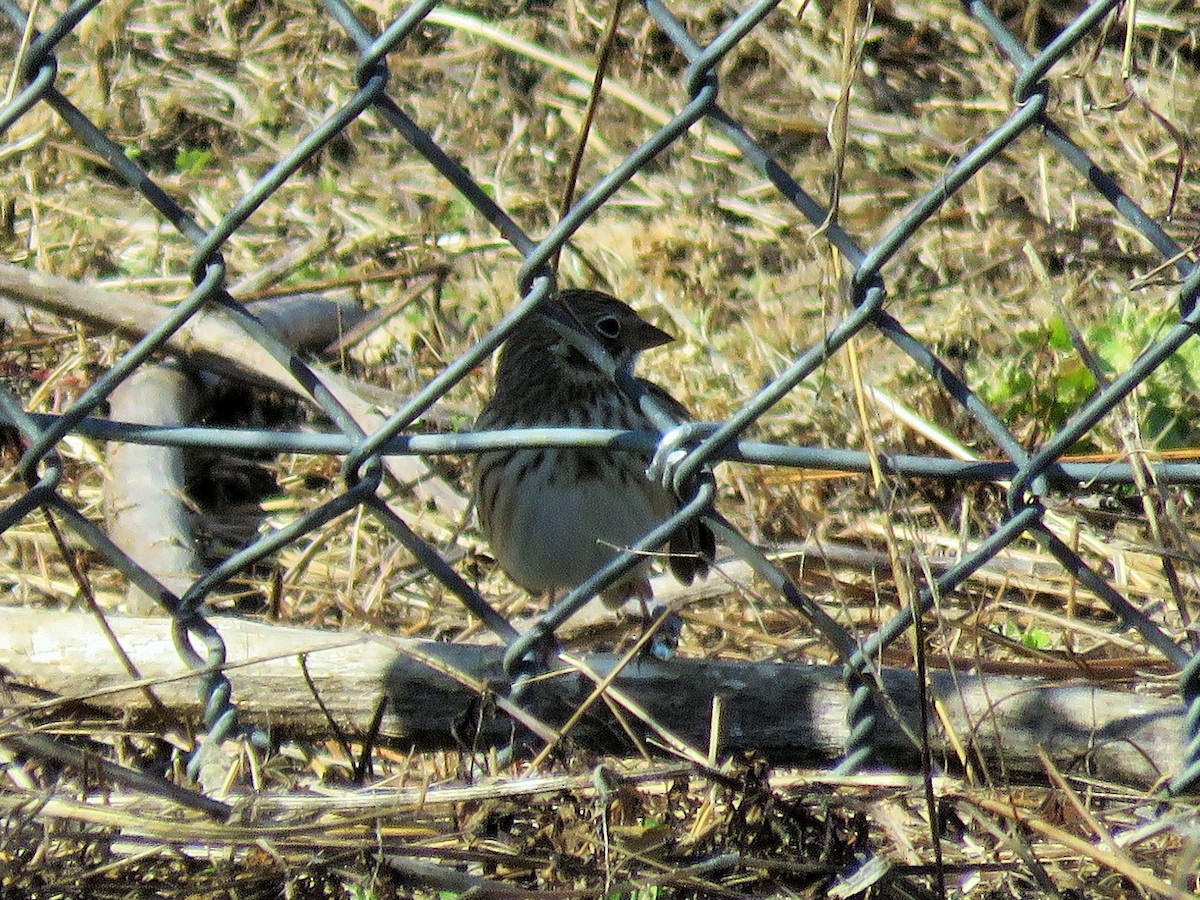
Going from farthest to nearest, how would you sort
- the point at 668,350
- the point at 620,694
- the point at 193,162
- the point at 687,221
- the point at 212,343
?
1. the point at 193,162
2. the point at 687,221
3. the point at 668,350
4. the point at 212,343
5. the point at 620,694

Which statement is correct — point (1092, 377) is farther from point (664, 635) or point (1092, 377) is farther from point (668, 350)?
point (664, 635)

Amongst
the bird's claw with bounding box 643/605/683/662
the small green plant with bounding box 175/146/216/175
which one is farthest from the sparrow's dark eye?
the small green plant with bounding box 175/146/216/175

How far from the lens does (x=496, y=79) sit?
5.31 metres

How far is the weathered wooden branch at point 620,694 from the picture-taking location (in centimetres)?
221

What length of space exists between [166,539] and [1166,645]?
206 cm

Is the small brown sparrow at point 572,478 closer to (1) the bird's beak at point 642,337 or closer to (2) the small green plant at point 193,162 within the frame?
(1) the bird's beak at point 642,337

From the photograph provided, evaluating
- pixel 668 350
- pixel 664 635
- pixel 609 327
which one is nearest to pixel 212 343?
pixel 609 327

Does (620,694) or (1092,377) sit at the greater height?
(1092,377)

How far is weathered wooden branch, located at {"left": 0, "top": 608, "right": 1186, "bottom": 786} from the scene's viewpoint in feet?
7.25

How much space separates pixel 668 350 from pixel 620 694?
240cm

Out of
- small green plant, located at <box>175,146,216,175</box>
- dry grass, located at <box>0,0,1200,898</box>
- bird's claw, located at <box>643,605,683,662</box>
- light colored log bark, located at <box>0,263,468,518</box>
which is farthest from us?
small green plant, located at <box>175,146,216,175</box>

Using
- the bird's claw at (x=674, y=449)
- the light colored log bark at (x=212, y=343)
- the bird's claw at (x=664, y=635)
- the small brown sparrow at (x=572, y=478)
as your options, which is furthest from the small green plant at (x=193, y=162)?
the bird's claw at (x=674, y=449)

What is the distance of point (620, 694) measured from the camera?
2.15 m

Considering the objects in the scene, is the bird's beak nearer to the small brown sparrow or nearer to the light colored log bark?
the small brown sparrow
